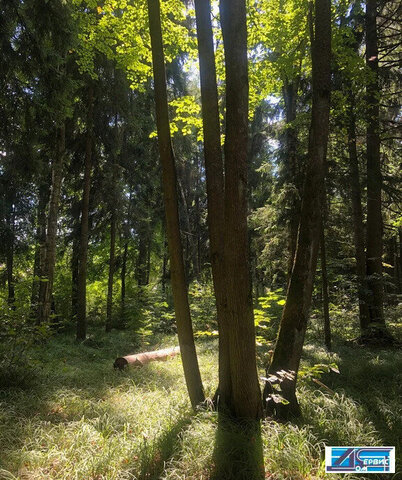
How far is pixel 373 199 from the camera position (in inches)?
371

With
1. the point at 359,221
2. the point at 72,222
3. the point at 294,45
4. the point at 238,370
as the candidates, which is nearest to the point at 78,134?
the point at 72,222

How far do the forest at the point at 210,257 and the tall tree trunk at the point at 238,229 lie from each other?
0.02 metres

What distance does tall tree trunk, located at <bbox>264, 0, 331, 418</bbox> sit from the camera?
13.6 ft

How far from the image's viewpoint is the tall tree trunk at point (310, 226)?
4152 mm

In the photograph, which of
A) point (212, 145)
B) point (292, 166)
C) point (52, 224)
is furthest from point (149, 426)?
point (292, 166)

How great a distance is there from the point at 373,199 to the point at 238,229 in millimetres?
7547

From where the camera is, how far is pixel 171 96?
46.6ft

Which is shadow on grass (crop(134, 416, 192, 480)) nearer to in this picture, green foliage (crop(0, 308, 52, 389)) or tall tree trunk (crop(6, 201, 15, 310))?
green foliage (crop(0, 308, 52, 389))

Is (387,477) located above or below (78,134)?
below

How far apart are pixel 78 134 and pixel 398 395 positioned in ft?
38.0

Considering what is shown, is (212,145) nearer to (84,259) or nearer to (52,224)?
(52,224)

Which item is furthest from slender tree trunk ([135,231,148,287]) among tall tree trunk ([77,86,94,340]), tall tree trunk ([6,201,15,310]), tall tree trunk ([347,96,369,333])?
tall tree trunk ([347,96,369,333])

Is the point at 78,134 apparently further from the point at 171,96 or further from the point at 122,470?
the point at 122,470

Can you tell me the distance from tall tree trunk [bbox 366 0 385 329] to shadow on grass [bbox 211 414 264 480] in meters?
6.84
